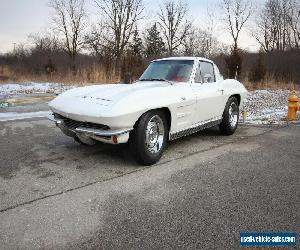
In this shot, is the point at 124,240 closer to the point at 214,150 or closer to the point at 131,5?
the point at 214,150

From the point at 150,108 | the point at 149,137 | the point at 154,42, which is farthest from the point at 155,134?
the point at 154,42

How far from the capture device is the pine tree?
48.1m

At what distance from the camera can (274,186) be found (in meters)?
4.10

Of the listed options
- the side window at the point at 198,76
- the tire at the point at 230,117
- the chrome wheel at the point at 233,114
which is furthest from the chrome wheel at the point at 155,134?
the chrome wheel at the point at 233,114

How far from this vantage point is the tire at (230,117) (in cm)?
670

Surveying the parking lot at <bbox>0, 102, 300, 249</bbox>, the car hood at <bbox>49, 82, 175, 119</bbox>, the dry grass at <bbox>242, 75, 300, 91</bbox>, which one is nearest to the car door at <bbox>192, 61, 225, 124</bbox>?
the parking lot at <bbox>0, 102, 300, 249</bbox>

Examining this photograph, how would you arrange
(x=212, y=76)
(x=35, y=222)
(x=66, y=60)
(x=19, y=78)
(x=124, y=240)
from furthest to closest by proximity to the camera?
(x=66, y=60) < (x=19, y=78) < (x=212, y=76) < (x=35, y=222) < (x=124, y=240)

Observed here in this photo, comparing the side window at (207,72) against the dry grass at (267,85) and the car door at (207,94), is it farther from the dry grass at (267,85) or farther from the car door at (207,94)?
the dry grass at (267,85)

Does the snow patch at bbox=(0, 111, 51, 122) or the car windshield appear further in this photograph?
the snow patch at bbox=(0, 111, 51, 122)

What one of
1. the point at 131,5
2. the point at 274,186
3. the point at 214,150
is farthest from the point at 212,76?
the point at 131,5

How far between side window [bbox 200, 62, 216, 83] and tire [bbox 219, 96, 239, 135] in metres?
0.70

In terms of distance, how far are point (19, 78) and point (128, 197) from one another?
2413cm

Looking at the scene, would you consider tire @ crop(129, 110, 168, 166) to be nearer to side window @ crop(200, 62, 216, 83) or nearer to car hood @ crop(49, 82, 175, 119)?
car hood @ crop(49, 82, 175, 119)

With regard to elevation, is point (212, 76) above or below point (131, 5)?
below
